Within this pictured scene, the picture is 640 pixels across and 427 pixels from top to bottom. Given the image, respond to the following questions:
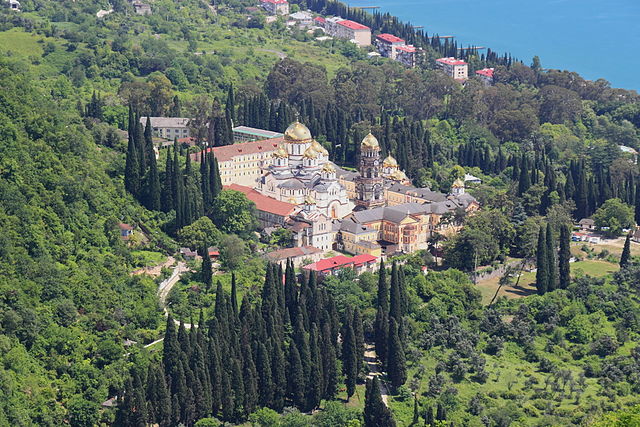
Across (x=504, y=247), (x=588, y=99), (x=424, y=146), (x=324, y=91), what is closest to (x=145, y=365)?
(x=504, y=247)

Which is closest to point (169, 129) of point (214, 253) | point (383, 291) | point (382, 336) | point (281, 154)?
point (281, 154)

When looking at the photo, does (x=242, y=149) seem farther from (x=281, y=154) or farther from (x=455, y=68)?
(x=455, y=68)

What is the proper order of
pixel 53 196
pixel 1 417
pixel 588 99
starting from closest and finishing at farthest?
pixel 1 417 < pixel 53 196 < pixel 588 99

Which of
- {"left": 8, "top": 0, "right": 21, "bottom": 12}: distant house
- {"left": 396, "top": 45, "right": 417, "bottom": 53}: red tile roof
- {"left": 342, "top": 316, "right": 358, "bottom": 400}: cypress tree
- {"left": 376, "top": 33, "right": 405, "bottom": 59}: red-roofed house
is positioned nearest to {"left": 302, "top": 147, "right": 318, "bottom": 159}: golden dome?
{"left": 342, "top": 316, "right": 358, "bottom": 400}: cypress tree

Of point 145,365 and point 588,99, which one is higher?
point 588,99

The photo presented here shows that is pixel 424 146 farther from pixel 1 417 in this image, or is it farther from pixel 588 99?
pixel 1 417

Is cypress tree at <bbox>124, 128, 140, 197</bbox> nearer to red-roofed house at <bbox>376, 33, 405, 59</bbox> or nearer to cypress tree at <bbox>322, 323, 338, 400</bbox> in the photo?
cypress tree at <bbox>322, 323, 338, 400</bbox>
